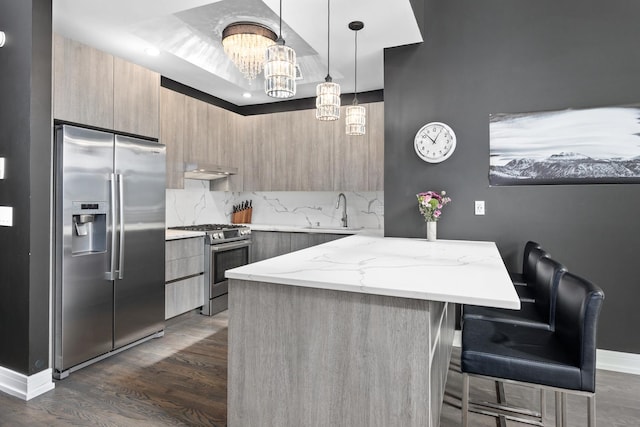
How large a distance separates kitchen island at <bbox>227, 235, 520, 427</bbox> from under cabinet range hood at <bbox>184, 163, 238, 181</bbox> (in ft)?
9.15

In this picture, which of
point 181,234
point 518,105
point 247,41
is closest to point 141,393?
point 181,234

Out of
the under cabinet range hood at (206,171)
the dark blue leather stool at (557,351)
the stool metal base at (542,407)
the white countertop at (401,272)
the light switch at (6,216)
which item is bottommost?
the stool metal base at (542,407)

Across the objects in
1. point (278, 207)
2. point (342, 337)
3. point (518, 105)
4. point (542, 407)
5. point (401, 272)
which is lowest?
point (542, 407)

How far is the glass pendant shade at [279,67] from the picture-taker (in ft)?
6.17

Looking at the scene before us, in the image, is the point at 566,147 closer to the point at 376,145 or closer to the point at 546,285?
the point at 546,285

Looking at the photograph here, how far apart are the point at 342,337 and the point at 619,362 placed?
2.51 metres

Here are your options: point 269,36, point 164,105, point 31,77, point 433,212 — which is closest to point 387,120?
point 433,212

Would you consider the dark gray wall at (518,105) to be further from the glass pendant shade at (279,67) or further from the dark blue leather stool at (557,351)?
the glass pendant shade at (279,67)

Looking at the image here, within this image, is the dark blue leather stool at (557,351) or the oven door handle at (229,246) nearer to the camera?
the dark blue leather stool at (557,351)

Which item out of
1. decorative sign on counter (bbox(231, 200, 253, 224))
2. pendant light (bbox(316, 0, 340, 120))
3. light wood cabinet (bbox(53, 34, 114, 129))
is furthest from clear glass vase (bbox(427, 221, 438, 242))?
decorative sign on counter (bbox(231, 200, 253, 224))

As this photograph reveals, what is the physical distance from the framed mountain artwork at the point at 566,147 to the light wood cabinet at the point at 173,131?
3161mm

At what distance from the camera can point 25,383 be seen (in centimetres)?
240

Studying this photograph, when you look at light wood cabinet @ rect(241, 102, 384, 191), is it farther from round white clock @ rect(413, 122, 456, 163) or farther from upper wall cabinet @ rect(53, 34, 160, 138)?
upper wall cabinet @ rect(53, 34, 160, 138)

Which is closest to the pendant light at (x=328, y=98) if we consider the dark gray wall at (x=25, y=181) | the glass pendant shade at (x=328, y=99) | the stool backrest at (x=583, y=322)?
the glass pendant shade at (x=328, y=99)
